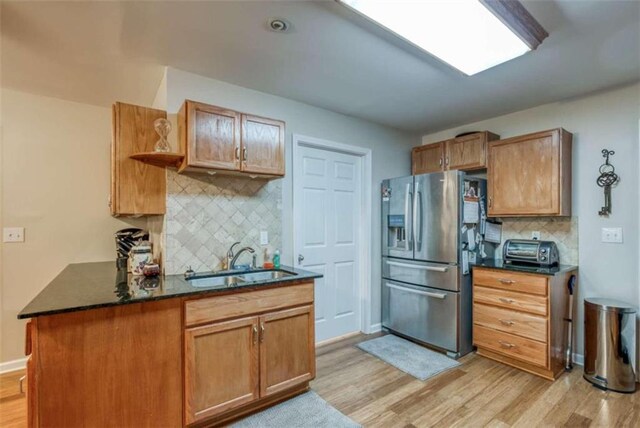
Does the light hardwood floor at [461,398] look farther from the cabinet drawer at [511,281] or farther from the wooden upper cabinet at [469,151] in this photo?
the wooden upper cabinet at [469,151]

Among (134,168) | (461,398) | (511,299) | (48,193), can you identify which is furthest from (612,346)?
(48,193)

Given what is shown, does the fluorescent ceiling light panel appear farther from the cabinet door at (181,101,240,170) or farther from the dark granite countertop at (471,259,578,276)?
the dark granite countertop at (471,259,578,276)

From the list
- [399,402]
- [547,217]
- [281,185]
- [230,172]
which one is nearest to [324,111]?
[281,185]

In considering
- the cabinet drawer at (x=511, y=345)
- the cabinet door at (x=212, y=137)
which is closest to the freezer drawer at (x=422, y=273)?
the cabinet drawer at (x=511, y=345)

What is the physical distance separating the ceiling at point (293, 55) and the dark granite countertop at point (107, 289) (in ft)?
5.12

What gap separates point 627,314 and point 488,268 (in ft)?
3.21

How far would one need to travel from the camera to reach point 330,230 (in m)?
3.37

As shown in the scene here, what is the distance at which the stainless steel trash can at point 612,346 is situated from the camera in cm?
234

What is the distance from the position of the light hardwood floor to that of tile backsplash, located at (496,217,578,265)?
3.42 ft

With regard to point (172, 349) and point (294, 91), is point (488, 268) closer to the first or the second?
point (294, 91)

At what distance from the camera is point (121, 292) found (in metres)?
1.77

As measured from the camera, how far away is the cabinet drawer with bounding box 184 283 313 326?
1.87 metres

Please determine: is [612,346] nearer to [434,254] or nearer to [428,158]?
[434,254]

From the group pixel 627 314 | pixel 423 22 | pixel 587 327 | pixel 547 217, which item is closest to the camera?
pixel 423 22
